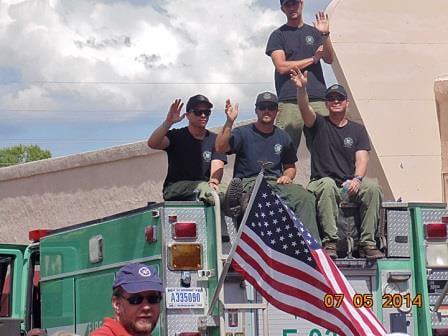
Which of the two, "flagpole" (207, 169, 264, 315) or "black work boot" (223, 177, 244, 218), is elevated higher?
"black work boot" (223, 177, 244, 218)

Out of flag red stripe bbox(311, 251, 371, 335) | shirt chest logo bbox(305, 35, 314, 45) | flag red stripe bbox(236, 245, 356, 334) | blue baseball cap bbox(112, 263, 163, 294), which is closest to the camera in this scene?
blue baseball cap bbox(112, 263, 163, 294)

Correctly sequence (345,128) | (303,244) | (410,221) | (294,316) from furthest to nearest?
(345,128) < (410,221) < (294,316) < (303,244)

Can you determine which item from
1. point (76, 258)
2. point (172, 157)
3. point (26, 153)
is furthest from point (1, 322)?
point (26, 153)

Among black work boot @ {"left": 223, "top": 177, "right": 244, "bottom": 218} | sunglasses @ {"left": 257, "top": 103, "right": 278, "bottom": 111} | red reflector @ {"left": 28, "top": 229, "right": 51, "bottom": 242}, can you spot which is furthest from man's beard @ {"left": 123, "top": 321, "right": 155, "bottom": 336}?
red reflector @ {"left": 28, "top": 229, "right": 51, "bottom": 242}

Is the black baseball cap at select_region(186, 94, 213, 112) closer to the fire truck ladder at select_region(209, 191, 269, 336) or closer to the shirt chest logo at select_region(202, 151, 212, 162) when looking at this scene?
the shirt chest logo at select_region(202, 151, 212, 162)

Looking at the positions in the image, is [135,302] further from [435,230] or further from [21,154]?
[21,154]

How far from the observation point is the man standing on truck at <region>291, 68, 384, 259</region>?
773cm

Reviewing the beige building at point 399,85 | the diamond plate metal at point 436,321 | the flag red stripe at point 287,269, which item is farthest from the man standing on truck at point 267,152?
the beige building at point 399,85

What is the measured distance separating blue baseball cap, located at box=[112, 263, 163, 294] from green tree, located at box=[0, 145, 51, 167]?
183 ft

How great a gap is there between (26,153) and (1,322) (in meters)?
53.6

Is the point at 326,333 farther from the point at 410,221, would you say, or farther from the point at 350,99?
the point at 350,99

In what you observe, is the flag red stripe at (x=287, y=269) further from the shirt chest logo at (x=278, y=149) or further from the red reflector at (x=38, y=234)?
the red reflector at (x=38, y=234)

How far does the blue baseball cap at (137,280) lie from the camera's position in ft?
14.1

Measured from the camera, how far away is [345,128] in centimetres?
851
